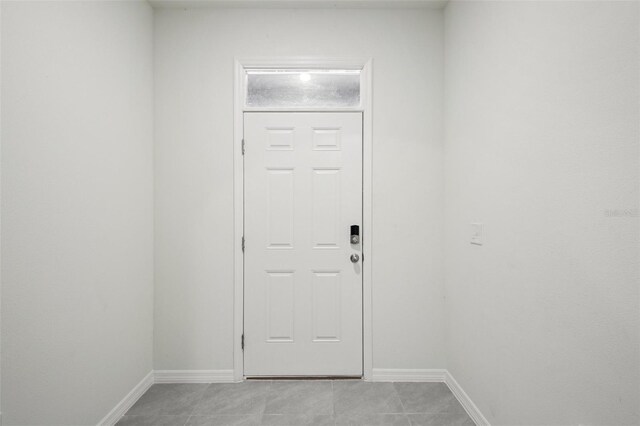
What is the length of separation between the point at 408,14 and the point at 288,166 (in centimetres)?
144

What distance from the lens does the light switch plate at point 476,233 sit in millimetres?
1906

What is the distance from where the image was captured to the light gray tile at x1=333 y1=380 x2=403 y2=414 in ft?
6.72

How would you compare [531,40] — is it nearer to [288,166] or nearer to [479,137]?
[479,137]

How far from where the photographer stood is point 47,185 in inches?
57.9

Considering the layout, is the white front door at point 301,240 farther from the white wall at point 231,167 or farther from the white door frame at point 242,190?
the white wall at point 231,167

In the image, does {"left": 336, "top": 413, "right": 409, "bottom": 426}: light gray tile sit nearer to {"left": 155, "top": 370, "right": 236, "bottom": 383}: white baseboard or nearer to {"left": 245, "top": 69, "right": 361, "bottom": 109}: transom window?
{"left": 155, "top": 370, "right": 236, "bottom": 383}: white baseboard

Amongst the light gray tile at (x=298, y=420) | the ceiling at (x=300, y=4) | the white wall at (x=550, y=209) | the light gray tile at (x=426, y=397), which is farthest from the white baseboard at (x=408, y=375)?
the ceiling at (x=300, y=4)

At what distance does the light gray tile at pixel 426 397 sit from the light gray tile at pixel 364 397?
0.19ft

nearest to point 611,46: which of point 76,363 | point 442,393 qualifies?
point 442,393

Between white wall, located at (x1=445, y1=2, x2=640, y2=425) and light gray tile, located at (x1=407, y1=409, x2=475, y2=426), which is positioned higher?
white wall, located at (x1=445, y1=2, x2=640, y2=425)

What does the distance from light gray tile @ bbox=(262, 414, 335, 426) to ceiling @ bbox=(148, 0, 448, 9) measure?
9.14 feet

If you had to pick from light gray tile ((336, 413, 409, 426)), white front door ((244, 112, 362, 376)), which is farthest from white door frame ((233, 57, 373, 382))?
light gray tile ((336, 413, 409, 426))

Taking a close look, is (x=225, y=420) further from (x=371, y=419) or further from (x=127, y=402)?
(x=371, y=419)

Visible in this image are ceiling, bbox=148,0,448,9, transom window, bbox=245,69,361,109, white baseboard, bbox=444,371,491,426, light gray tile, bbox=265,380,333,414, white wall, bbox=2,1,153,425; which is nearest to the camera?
white wall, bbox=2,1,153,425
